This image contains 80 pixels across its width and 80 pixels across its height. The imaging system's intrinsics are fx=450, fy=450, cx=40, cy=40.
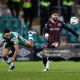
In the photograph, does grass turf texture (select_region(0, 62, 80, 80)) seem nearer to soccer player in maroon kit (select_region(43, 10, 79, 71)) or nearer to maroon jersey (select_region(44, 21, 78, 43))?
soccer player in maroon kit (select_region(43, 10, 79, 71))

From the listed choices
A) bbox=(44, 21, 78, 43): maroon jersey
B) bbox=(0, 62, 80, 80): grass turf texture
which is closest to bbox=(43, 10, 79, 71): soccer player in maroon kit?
bbox=(44, 21, 78, 43): maroon jersey

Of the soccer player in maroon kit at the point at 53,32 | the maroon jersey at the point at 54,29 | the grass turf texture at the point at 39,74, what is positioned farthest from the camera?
the maroon jersey at the point at 54,29

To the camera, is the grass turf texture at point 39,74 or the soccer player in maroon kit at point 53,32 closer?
the grass turf texture at point 39,74

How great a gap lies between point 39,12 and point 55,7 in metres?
1.13

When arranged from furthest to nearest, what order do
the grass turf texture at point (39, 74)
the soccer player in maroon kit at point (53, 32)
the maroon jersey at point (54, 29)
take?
the maroon jersey at point (54, 29) → the soccer player in maroon kit at point (53, 32) → the grass turf texture at point (39, 74)

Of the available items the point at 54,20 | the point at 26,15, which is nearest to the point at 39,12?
the point at 26,15

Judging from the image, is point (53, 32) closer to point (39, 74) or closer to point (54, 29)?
point (54, 29)

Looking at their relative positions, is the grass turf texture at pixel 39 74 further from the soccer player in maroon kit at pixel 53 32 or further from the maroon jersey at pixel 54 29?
the maroon jersey at pixel 54 29

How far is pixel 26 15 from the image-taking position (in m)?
24.6

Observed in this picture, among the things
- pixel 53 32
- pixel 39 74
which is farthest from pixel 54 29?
pixel 39 74

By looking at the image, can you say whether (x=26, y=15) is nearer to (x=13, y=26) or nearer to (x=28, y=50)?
(x=13, y=26)

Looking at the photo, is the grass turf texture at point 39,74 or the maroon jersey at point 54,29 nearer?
the grass turf texture at point 39,74

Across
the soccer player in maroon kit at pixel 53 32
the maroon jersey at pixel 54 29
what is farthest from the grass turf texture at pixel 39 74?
the maroon jersey at pixel 54 29

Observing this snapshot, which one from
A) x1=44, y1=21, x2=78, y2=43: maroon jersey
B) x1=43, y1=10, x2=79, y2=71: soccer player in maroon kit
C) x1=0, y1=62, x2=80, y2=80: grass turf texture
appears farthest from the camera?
x1=44, y1=21, x2=78, y2=43: maroon jersey
